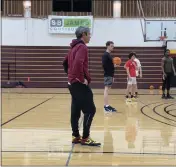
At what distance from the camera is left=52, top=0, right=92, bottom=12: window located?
20.1 meters

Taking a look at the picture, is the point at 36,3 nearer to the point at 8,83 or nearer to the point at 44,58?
the point at 44,58

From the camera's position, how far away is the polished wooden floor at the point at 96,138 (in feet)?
14.0

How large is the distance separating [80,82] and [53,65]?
49.4ft

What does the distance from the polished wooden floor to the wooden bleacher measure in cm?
1103

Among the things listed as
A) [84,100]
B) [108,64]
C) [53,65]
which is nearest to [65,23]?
[53,65]

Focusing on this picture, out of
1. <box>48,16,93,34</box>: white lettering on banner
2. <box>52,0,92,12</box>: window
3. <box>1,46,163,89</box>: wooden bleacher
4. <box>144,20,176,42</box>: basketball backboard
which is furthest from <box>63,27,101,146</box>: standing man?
<box>52,0,92,12</box>: window

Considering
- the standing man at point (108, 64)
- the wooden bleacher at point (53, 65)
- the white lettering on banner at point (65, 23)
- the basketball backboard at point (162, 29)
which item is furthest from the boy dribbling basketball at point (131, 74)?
the white lettering on banner at point (65, 23)

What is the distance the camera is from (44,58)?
19891 mm

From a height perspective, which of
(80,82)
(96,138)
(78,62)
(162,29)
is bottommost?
(96,138)

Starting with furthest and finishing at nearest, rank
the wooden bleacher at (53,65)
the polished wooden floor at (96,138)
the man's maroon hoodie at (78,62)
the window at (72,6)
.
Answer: the window at (72,6) → the wooden bleacher at (53,65) → the man's maroon hoodie at (78,62) → the polished wooden floor at (96,138)

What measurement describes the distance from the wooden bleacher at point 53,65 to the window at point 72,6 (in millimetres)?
2320

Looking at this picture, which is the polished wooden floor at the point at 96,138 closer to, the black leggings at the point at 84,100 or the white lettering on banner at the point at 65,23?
the black leggings at the point at 84,100

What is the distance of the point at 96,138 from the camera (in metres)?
5.62

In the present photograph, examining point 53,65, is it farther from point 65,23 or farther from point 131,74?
point 131,74
